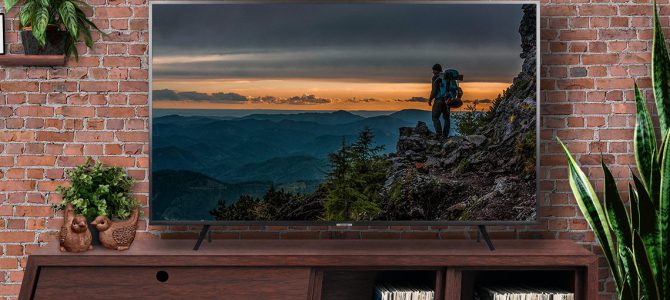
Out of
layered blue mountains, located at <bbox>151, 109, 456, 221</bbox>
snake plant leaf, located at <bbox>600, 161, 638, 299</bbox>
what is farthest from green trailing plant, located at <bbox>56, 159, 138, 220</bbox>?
snake plant leaf, located at <bbox>600, 161, 638, 299</bbox>

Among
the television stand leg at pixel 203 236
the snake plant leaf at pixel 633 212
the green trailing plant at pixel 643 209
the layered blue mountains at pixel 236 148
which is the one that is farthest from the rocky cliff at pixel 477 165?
the television stand leg at pixel 203 236

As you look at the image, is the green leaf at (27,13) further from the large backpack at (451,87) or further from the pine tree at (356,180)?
the large backpack at (451,87)

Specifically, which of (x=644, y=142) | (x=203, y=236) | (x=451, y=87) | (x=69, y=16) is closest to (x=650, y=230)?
(x=644, y=142)

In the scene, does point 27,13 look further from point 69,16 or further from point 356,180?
point 356,180

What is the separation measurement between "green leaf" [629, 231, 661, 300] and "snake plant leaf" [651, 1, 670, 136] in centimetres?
52

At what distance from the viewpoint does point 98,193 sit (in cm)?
280

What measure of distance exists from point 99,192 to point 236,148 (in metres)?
0.58

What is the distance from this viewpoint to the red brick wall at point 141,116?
121 inches

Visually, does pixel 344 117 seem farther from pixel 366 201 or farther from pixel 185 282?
pixel 185 282

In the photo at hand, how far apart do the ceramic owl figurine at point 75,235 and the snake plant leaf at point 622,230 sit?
Answer: 2.13 m

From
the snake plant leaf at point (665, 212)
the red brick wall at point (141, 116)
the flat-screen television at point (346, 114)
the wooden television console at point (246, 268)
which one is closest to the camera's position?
the wooden television console at point (246, 268)

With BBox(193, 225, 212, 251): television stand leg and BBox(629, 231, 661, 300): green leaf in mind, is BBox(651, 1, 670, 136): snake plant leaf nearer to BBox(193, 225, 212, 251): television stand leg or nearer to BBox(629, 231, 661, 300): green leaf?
BBox(629, 231, 661, 300): green leaf

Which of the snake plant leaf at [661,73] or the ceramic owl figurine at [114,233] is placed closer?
the ceramic owl figurine at [114,233]

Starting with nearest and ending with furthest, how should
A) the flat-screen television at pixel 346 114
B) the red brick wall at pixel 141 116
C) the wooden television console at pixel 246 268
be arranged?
1. the wooden television console at pixel 246 268
2. the flat-screen television at pixel 346 114
3. the red brick wall at pixel 141 116
